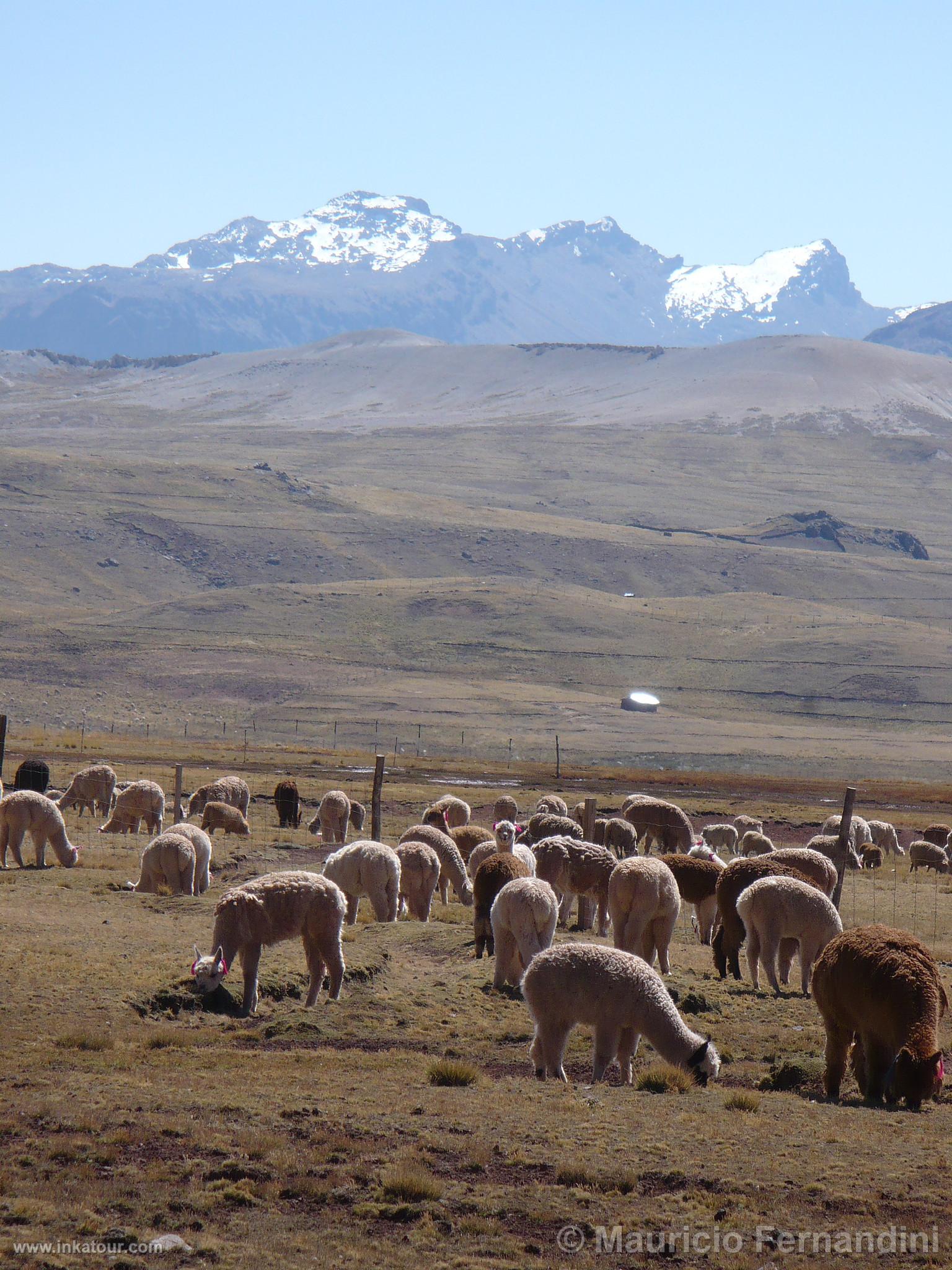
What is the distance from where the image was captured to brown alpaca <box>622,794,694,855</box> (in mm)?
28172

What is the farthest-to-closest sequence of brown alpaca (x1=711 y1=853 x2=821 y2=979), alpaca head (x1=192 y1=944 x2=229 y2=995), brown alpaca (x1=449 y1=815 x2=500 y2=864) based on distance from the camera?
1. brown alpaca (x1=449 y1=815 x2=500 y2=864)
2. brown alpaca (x1=711 y1=853 x2=821 y2=979)
3. alpaca head (x1=192 y1=944 x2=229 y2=995)

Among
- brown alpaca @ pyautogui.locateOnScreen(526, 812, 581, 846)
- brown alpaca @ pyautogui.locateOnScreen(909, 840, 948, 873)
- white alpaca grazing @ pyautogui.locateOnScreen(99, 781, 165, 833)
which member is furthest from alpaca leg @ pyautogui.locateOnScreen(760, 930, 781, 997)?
brown alpaca @ pyautogui.locateOnScreen(909, 840, 948, 873)

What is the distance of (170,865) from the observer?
19781mm

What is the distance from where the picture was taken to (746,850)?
2752 centimetres

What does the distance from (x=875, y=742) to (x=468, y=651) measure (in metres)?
47.6

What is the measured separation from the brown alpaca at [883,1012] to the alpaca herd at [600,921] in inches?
0.6

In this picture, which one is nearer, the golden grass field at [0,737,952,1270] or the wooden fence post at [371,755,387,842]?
the golden grass field at [0,737,952,1270]

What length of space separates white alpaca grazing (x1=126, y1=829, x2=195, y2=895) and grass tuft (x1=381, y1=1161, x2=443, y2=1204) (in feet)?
38.7

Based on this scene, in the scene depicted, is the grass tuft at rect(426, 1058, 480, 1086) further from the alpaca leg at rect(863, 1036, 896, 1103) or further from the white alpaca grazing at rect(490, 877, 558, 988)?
the alpaca leg at rect(863, 1036, 896, 1103)

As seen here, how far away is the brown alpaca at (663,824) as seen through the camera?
2817 centimetres

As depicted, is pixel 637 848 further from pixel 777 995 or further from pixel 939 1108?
pixel 939 1108

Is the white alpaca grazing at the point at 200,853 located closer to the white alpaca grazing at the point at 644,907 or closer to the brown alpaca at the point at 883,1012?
the white alpaca grazing at the point at 644,907

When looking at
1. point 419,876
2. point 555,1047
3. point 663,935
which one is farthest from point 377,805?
point 555,1047

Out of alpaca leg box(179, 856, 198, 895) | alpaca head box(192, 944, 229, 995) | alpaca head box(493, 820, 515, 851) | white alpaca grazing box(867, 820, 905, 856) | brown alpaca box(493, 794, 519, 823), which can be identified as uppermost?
alpaca head box(493, 820, 515, 851)
